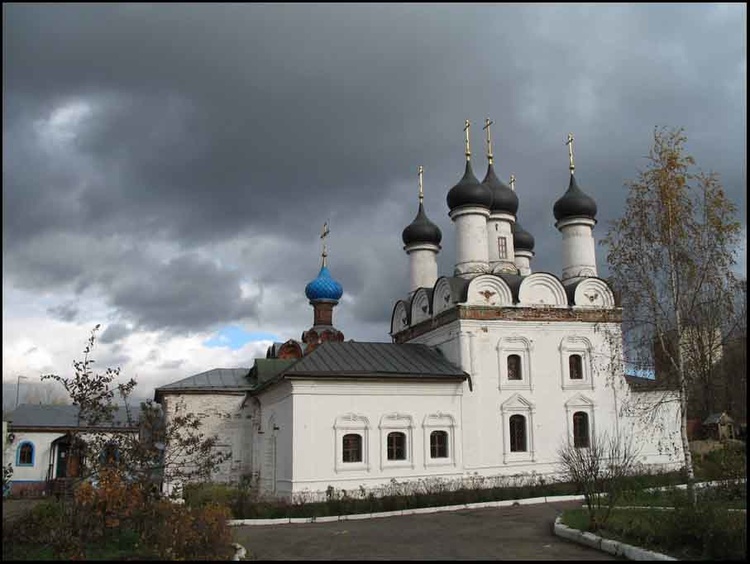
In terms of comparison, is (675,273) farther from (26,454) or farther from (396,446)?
(26,454)

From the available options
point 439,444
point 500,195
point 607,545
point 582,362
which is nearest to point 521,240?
point 500,195

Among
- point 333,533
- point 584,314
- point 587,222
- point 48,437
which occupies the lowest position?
point 333,533

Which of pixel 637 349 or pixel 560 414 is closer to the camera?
pixel 637 349

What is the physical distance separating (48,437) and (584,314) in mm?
21416

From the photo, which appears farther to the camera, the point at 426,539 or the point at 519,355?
the point at 519,355

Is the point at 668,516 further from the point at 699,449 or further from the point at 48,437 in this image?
the point at 48,437

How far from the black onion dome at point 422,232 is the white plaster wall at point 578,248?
15.9 feet

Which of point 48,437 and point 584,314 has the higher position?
point 584,314

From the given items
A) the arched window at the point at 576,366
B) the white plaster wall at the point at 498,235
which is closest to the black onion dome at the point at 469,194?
the white plaster wall at the point at 498,235

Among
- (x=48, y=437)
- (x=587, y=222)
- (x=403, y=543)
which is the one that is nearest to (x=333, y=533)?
(x=403, y=543)

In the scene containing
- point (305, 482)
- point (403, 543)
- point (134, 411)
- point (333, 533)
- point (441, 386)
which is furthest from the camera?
point (134, 411)

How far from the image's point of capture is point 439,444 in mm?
20609

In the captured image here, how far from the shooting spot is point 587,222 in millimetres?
25422

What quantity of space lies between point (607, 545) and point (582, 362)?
12778 millimetres
